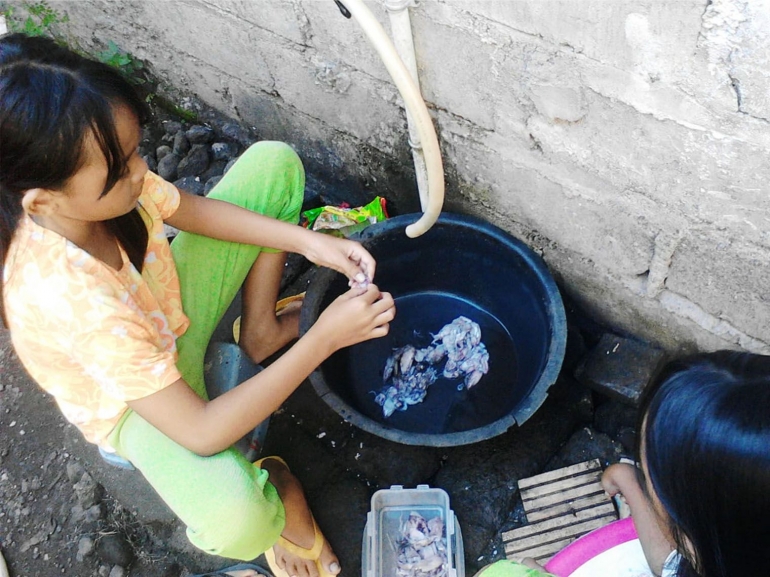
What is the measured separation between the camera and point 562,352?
5.73 feet

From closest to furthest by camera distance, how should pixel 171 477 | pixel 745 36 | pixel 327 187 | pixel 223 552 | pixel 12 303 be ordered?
pixel 745 36, pixel 12 303, pixel 171 477, pixel 223 552, pixel 327 187

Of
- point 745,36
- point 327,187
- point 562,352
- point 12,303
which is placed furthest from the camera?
point 327,187

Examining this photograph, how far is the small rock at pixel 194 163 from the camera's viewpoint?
281cm

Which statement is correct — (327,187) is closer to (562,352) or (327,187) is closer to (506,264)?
(506,264)

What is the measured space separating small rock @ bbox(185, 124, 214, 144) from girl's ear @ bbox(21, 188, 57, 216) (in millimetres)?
1690

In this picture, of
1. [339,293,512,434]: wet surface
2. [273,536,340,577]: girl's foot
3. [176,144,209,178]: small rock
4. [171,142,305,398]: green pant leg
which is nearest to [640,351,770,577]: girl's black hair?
[339,293,512,434]: wet surface

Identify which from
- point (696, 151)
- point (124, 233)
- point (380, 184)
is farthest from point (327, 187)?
point (696, 151)

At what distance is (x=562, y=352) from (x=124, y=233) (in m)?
1.13

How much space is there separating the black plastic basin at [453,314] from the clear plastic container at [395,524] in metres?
0.19

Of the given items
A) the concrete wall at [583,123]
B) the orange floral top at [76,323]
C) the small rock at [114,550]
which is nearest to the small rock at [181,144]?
the concrete wall at [583,123]

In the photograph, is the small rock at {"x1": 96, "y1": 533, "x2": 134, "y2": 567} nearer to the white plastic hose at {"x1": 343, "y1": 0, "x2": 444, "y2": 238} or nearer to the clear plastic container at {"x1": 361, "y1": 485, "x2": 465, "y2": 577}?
the clear plastic container at {"x1": 361, "y1": 485, "x2": 465, "y2": 577}

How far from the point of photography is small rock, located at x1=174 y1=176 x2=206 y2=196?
8.93 ft

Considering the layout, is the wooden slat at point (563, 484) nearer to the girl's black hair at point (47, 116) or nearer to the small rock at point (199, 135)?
the girl's black hair at point (47, 116)

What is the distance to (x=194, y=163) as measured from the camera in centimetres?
281
